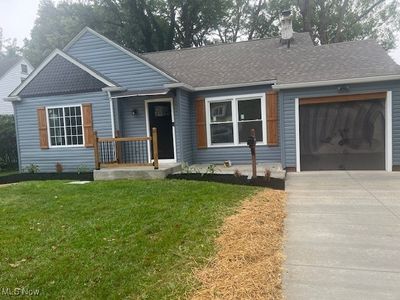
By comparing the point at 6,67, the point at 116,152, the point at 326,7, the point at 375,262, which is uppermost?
the point at 326,7

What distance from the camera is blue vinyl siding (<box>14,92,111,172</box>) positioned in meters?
10.9

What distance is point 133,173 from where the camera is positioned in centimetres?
888

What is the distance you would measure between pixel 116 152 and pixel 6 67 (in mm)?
22613

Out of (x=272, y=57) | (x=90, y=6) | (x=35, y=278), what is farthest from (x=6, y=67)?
(x=35, y=278)

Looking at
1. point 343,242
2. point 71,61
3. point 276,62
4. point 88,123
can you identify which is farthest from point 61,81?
point 343,242

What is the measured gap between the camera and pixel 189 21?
1093 inches

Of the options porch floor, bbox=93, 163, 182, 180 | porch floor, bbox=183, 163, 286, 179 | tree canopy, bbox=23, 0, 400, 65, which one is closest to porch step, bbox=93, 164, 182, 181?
porch floor, bbox=93, 163, 182, 180

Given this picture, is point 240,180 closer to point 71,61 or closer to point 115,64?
point 115,64

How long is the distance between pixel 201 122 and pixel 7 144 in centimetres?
953

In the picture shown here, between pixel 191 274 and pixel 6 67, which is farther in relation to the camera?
pixel 6 67

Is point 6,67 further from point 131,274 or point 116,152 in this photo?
point 131,274

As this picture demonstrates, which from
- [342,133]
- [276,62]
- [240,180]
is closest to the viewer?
[240,180]

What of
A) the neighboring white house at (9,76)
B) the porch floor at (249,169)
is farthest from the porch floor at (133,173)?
the neighboring white house at (9,76)

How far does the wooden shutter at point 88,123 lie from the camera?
1087cm
